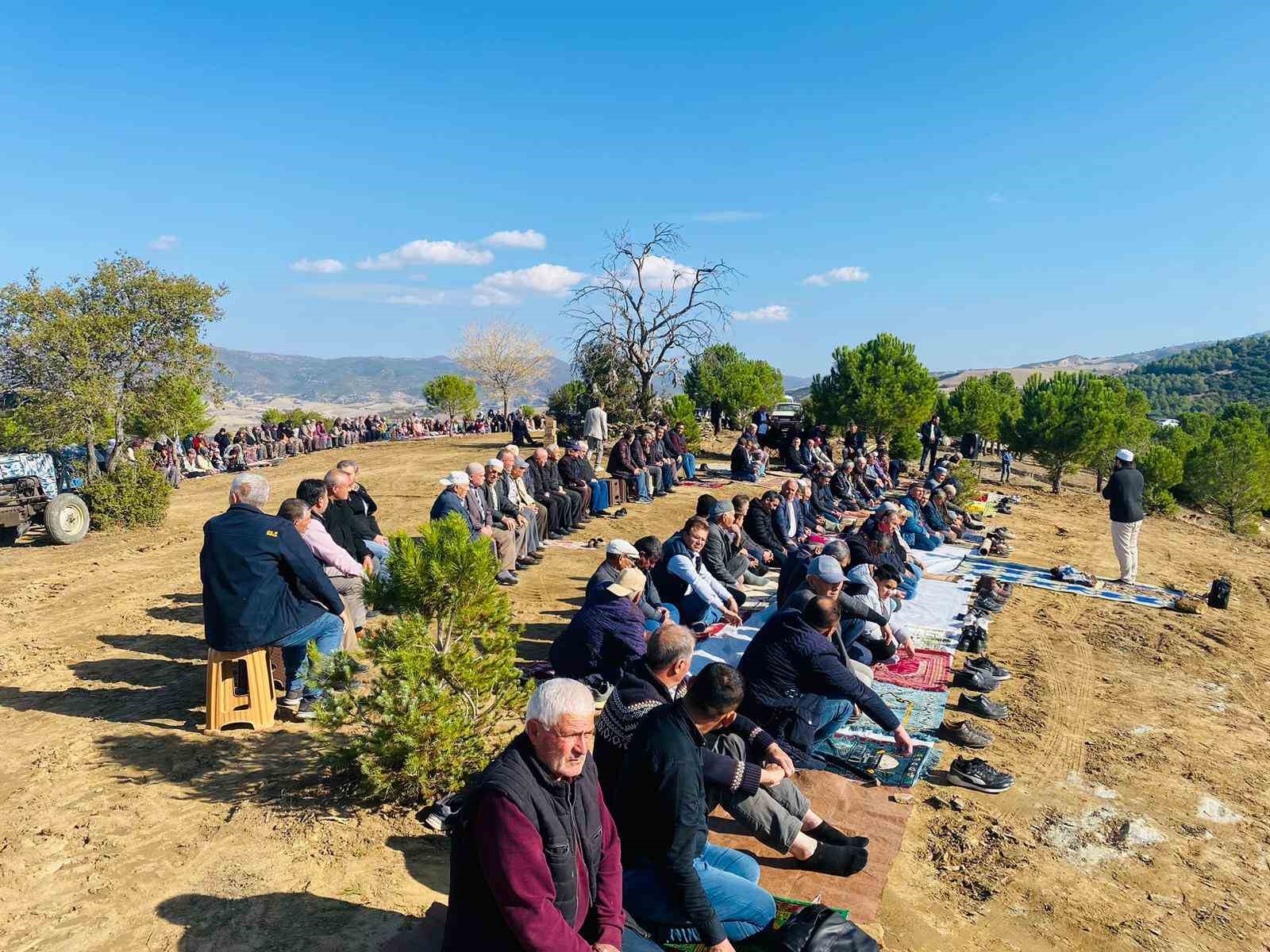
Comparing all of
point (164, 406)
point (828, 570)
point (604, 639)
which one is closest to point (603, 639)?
point (604, 639)

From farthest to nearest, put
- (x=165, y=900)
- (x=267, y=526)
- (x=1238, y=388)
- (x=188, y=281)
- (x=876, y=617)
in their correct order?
(x=1238, y=388), (x=188, y=281), (x=876, y=617), (x=267, y=526), (x=165, y=900)

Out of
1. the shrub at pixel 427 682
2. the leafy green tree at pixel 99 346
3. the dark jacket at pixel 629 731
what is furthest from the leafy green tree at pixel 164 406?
the dark jacket at pixel 629 731

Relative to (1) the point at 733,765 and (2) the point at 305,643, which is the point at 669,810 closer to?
(1) the point at 733,765

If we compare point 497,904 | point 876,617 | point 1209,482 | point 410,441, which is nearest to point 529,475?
point 876,617

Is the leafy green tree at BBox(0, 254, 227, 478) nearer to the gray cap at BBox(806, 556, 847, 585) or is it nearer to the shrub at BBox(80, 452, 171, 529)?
the shrub at BBox(80, 452, 171, 529)

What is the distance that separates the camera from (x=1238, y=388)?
127m

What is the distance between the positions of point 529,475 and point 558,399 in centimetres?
1991

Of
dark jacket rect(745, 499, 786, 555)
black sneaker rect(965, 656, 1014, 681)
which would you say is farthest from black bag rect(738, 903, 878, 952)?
dark jacket rect(745, 499, 786, 555)

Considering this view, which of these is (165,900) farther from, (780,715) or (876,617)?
(876,617)

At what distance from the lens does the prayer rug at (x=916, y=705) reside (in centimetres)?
594

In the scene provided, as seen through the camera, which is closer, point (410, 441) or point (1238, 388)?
point (410, 441)

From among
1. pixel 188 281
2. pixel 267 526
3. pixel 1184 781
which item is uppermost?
pixel 188 281

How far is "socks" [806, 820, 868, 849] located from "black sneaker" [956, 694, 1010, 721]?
8.86 ft

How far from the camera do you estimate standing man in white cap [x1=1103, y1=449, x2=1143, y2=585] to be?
420 inches
